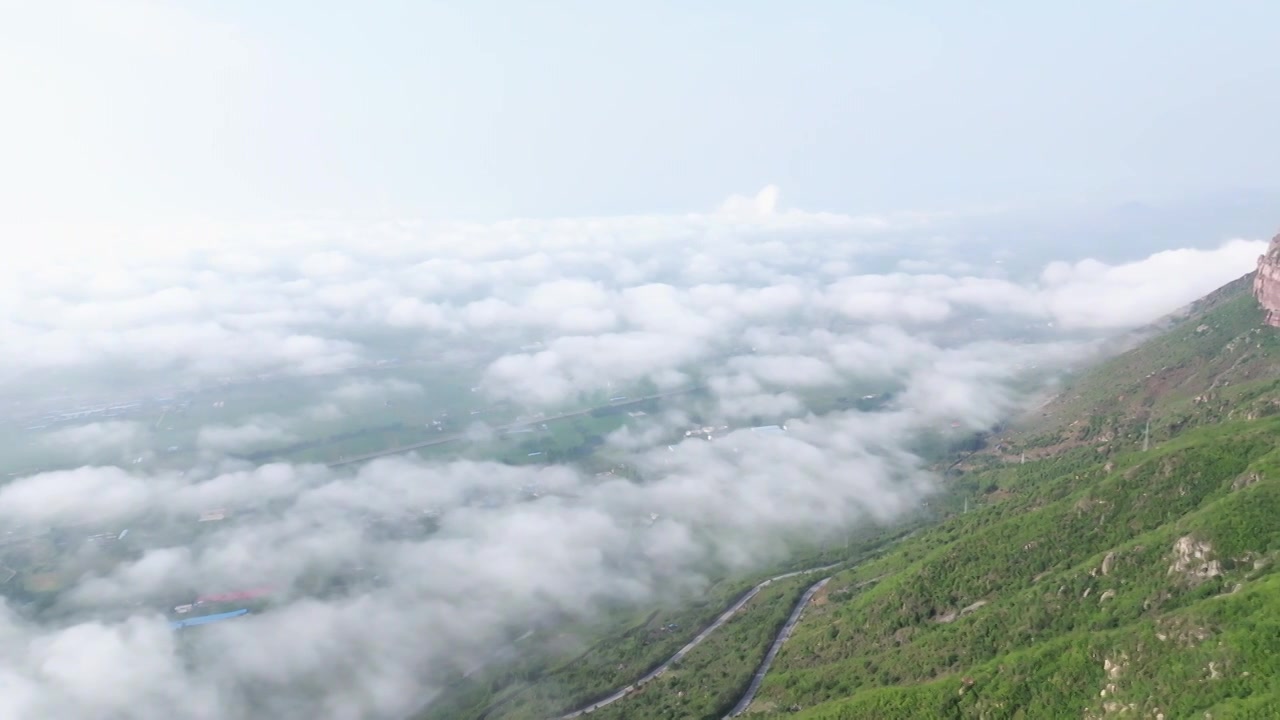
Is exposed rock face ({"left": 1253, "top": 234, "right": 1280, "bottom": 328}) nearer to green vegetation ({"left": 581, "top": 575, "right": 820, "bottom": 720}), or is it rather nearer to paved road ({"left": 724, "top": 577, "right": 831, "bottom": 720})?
paved road ({"left": 724, "top": 577, "right": 831, "bottom": 720})

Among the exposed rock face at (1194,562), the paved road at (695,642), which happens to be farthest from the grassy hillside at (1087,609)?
the paved road at (695,642)

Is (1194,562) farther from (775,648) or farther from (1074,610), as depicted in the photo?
(775,648)

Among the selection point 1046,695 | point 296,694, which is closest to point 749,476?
point 296,694

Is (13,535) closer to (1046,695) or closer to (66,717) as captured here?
(66,717)

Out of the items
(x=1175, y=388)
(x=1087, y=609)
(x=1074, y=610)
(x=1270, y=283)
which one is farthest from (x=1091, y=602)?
(x=1270, y=283)

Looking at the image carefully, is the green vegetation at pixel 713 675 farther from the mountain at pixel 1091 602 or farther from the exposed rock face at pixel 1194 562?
the exposed rock face at pixel 1194 562
